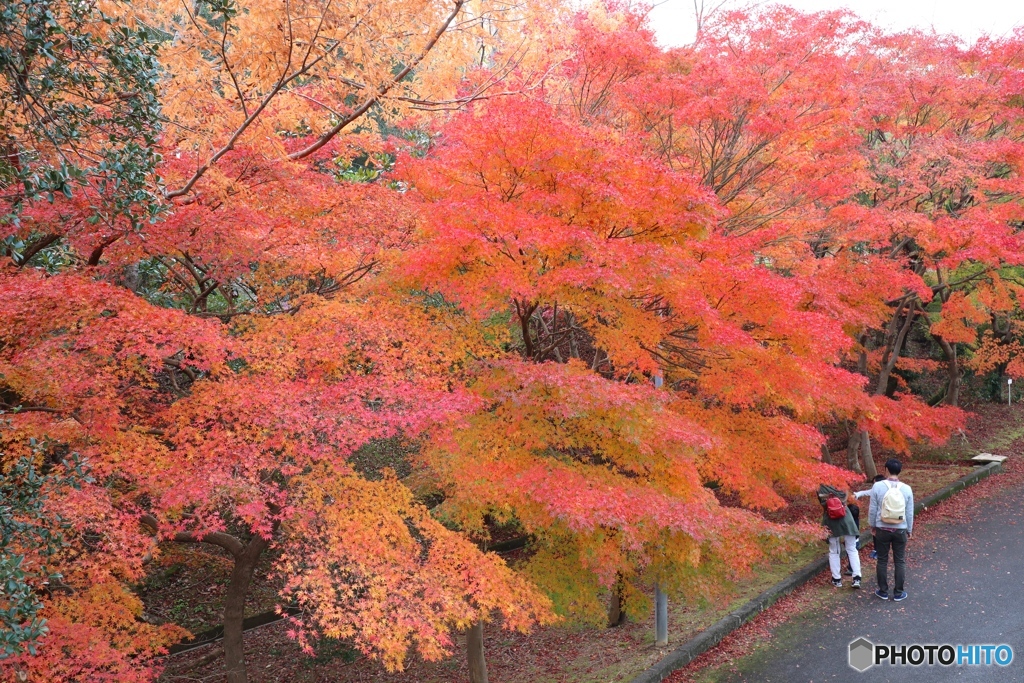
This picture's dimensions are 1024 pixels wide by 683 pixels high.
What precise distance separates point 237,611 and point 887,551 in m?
8.15

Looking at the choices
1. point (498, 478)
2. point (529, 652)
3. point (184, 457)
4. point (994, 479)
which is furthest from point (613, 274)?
point (994, 479)

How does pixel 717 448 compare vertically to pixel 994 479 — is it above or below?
above

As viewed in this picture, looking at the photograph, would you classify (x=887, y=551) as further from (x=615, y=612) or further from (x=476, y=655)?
(x=476, y=655)

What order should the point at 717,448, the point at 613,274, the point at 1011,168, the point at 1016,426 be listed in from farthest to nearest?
the point at 1016,426 → the point at 1011,168 → the point at 717,448 → the point at 613,274

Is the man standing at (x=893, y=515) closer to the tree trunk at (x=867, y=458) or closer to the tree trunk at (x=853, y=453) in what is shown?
the tree trunk at (x=867, y=458)

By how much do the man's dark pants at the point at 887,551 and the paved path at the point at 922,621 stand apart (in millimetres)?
283

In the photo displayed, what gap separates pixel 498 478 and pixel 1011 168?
45.2 ft

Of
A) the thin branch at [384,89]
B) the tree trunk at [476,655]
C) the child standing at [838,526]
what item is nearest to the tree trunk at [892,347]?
the child standing at [838,526]

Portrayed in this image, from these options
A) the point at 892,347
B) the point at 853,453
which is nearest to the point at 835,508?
the point at 853,453

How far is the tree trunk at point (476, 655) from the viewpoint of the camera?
8703mm

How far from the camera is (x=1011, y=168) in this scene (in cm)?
1453

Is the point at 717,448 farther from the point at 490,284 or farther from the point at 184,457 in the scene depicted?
the point at 184,457

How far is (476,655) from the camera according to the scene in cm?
879

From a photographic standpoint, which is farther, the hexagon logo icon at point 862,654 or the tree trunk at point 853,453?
the tree trunk at point 853,453
